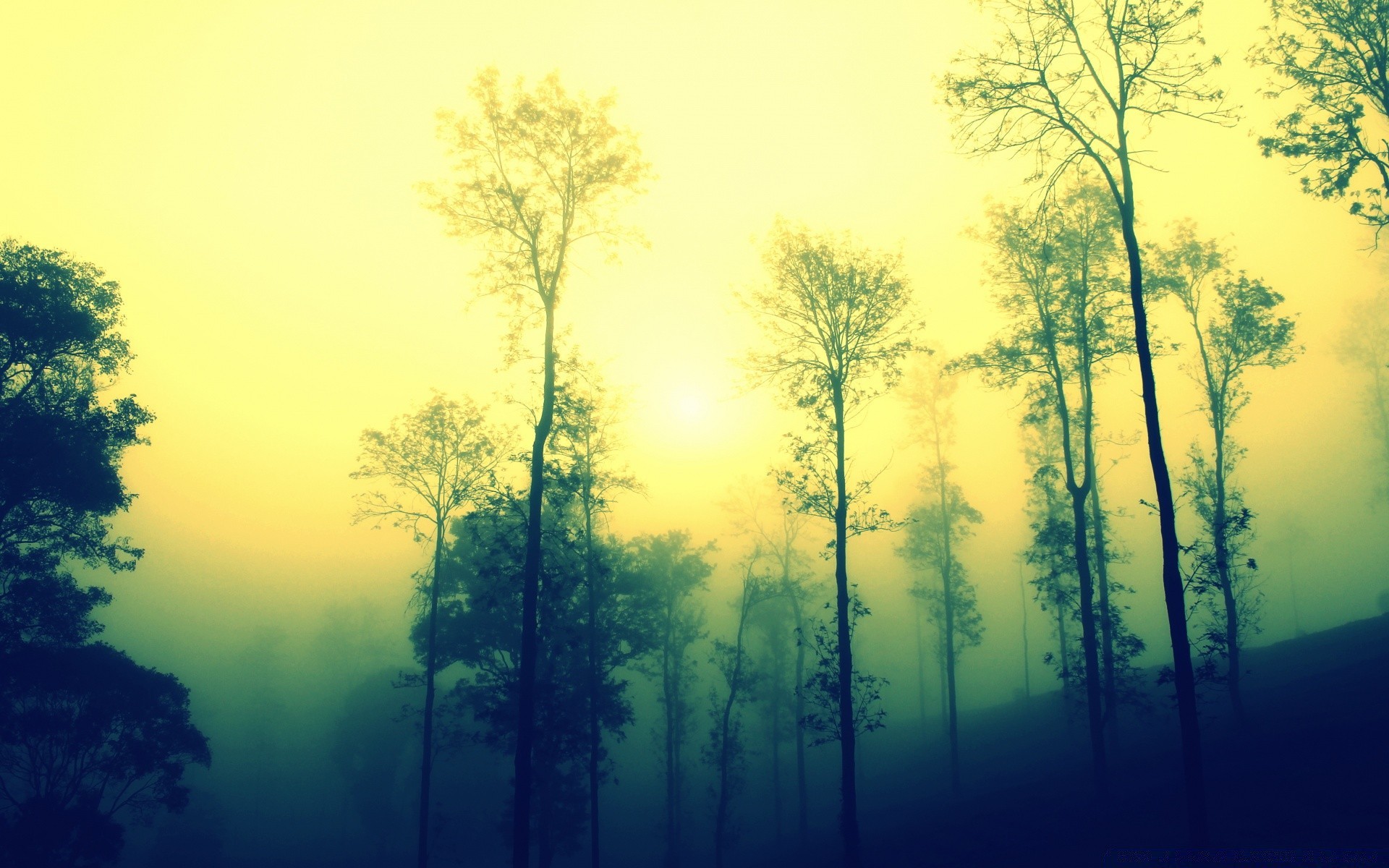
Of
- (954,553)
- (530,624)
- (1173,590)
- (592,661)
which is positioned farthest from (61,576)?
(954,553)

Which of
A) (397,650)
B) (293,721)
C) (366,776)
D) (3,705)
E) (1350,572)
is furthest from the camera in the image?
(1350,572)

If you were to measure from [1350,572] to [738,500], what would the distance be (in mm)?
139967

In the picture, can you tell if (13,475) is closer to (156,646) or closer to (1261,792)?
(1261,792)

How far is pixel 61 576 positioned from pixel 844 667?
20.7 meters

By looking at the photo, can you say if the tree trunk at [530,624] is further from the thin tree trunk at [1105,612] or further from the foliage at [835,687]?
the thin tree trunk at [1105,612]

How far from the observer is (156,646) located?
3969 inches

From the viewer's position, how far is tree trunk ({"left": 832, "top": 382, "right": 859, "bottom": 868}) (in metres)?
15.5

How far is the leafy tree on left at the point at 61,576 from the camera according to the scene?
1509cm

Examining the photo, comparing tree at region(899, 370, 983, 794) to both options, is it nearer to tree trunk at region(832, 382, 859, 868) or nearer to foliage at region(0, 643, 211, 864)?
tree trunk at region(832, 382, 859, 868)

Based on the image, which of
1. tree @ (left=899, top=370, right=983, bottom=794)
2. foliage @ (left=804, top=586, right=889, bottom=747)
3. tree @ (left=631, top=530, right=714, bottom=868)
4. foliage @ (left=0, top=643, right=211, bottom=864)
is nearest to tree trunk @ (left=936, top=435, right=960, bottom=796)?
tree @ (left=899, top=370, right=983, bottom=794)

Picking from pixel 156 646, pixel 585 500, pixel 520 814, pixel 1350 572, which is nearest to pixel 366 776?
pixel 585 500

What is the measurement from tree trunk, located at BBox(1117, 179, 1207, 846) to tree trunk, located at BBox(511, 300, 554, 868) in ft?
40.3

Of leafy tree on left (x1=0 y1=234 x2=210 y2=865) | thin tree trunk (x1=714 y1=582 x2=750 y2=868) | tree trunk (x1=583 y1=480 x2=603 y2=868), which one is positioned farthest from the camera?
thin tree trunk (x1=714 y1=582 x2=750 y2=868)

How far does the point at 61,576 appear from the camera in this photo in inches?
621
